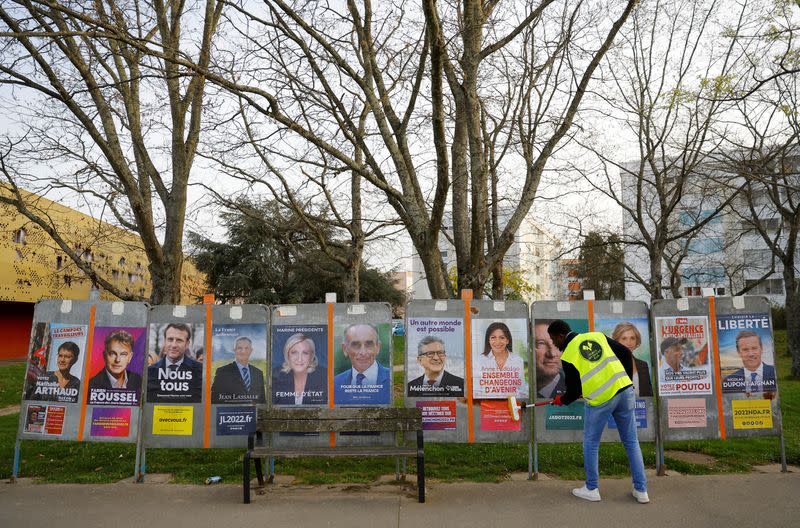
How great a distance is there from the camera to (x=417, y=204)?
30.7 ft

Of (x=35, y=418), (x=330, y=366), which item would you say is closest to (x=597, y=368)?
A: (x=330, y=366)

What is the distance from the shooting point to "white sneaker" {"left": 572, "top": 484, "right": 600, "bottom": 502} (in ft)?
19.0

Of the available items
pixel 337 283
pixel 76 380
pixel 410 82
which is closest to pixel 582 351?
pixel 76 380

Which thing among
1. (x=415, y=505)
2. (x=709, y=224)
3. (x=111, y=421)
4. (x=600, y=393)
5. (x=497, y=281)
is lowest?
(x=415, y=505)

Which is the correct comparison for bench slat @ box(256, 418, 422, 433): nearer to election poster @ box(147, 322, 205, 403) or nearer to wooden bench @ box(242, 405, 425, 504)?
wooden bench @ box(242, 405, 425, 504)

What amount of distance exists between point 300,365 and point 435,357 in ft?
4.93

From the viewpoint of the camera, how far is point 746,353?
6.93 m

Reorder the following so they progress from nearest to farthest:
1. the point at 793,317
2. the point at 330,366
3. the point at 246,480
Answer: the point at 246,480 → the point at 330,366 → the point at 793,317

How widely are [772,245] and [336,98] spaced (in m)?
16.6

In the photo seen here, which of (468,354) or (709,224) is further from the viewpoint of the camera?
(709,224)

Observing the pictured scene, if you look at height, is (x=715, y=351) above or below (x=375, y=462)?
above

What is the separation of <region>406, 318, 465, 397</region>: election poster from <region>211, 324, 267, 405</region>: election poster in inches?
64.7

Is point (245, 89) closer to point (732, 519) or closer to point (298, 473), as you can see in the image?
point (298, 473)

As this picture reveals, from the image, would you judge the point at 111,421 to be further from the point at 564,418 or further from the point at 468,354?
the point at 564,418
